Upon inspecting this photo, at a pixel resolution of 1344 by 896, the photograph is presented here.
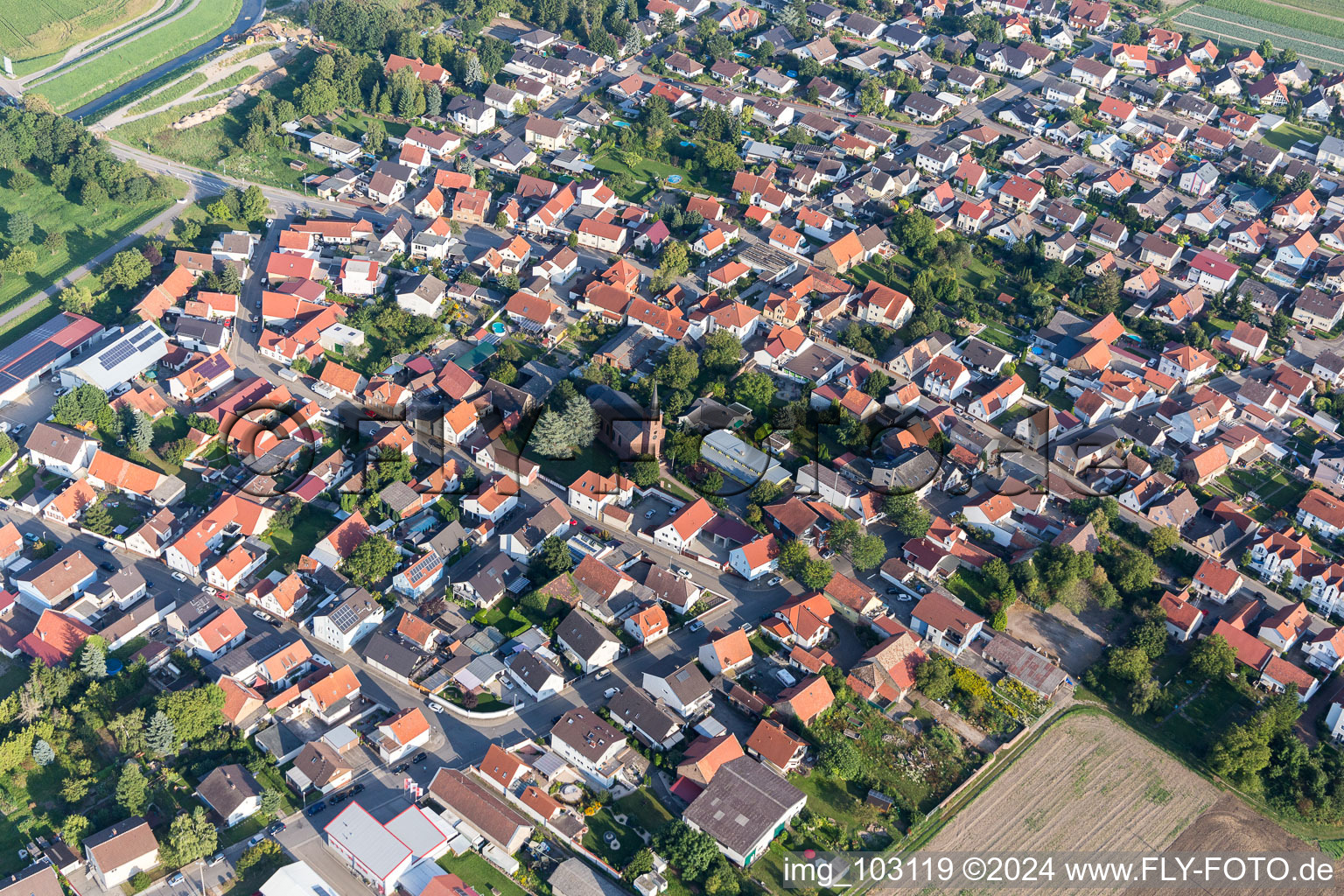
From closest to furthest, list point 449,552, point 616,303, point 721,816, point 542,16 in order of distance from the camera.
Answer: point 721,816 → point 449,552 → point 616,303 → point 542,16

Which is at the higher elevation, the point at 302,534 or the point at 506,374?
the point at 506,374

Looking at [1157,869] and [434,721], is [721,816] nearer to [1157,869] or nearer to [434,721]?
[434,721]

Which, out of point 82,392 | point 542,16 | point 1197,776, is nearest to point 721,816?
point 1197,776

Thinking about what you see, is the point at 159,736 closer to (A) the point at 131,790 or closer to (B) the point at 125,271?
(A) the point at 131,790

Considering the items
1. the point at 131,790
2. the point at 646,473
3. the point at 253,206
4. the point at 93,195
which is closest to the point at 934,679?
the point at 646,473

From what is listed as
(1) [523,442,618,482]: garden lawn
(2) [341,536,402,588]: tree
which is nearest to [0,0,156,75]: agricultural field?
(1) [523,442,618,482]: garden lawn
